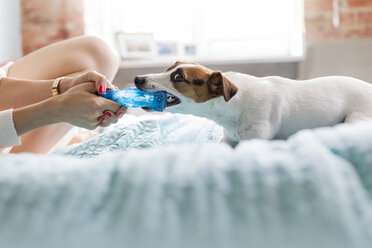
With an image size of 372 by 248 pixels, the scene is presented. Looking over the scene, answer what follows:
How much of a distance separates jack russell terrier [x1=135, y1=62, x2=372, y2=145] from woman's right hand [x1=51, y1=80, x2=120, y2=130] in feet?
0.54

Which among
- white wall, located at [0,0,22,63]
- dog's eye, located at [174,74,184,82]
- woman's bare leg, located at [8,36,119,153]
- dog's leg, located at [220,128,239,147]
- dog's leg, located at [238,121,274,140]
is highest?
white wall, located at [0,0,22,63]

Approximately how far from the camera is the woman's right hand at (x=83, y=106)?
0.81 m

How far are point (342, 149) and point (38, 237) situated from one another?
26 cm

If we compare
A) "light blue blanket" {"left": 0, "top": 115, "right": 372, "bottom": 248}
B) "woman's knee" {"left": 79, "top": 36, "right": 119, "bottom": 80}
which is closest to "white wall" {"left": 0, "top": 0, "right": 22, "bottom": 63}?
"woman's knee" {"left": 79, "top": 36, "right": 119, "bottom": 80}

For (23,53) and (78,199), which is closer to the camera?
(78,199)

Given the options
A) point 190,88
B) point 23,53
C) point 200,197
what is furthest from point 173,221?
point 23,53

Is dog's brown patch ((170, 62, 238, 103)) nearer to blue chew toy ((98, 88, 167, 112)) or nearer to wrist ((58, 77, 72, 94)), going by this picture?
blue chew toy ((98, 88, 167, 112))

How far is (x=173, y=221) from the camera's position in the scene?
0.99ft

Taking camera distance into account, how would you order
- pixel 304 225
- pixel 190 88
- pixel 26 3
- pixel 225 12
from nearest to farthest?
pixel 304 225 → pixel 190 88 → pixel 26 3 → pixel 225 12

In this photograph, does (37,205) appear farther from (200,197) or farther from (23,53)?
(23,53)

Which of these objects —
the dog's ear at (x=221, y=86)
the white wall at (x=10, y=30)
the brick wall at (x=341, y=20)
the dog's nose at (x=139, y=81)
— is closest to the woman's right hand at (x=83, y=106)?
the dog's nose at (x=139, y=81)

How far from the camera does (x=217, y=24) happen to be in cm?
285

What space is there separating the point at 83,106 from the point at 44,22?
205 cm

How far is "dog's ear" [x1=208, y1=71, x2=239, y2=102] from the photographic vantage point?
96 centimetres
